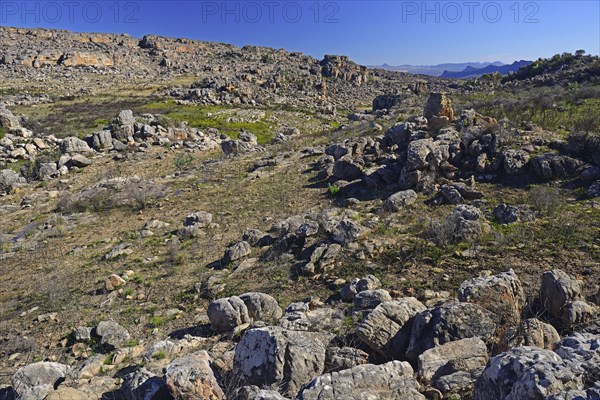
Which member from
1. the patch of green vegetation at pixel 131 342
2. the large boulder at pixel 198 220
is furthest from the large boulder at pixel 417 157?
the patch of green vegetation at pixel 131 342

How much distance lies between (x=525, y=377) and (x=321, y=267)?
536 cm

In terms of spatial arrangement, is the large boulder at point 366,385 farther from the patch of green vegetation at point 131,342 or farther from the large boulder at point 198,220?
the large boulder at point 198,220

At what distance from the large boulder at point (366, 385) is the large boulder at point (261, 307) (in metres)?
2.75

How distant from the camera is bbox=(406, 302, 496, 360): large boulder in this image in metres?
4.79

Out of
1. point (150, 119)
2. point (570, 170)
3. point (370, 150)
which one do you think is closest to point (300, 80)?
point (150, 119)

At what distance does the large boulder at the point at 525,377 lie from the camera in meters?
3.03

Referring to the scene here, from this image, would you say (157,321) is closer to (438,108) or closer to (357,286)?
(357,286)

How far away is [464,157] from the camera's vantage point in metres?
13.5

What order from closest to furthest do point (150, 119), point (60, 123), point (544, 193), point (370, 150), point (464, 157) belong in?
1. point (544, 193)
2. point (464, 157)
3. point (370, 150)
4. point (150, 119)
5. point (60, 123)

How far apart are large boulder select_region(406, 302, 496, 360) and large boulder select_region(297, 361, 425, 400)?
0.69 m

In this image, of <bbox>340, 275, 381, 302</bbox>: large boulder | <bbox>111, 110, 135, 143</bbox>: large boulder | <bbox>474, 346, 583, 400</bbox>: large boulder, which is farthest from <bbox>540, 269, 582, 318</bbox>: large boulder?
<bbox>111, 110, 135, 143</bbox>: large boulder

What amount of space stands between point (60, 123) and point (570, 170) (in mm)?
38931

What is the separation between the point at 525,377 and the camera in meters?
3.14

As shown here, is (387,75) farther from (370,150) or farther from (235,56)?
(370,150)
